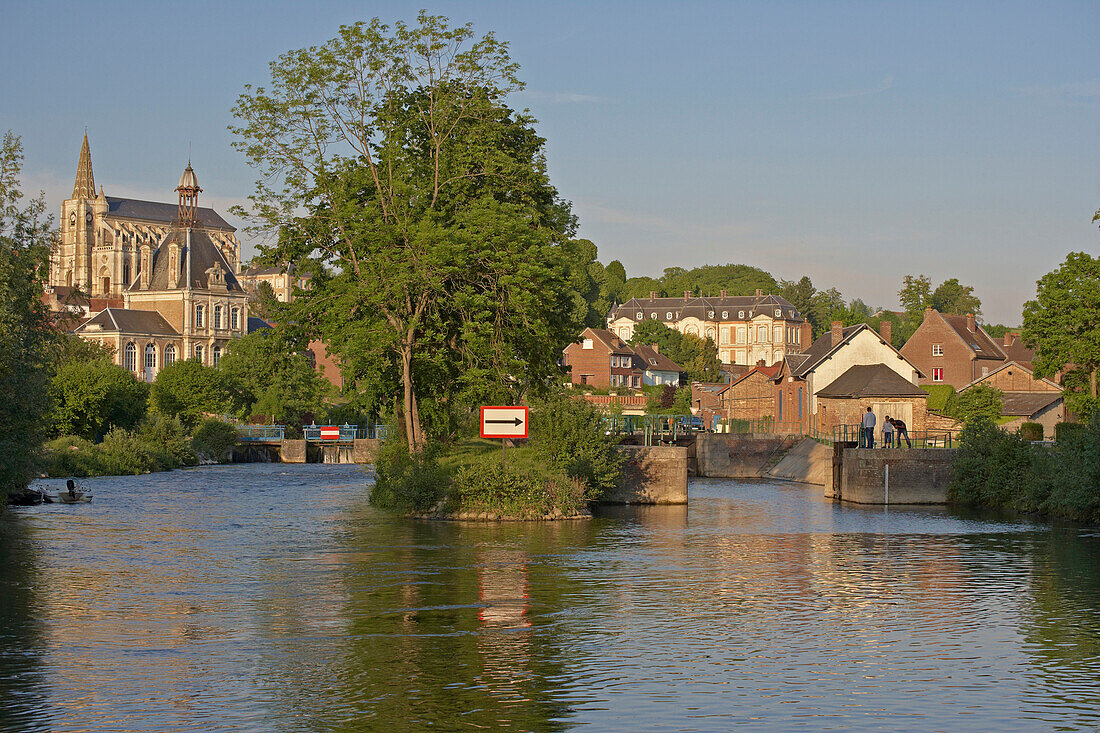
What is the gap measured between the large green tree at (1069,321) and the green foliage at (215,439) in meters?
53.4

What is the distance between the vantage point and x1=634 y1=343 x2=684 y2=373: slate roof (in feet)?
502

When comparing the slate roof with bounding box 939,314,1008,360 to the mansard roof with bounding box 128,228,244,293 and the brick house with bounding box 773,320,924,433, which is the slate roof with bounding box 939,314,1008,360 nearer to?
the brick house with bounding box 773,320,924,433

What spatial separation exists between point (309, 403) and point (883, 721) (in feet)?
301

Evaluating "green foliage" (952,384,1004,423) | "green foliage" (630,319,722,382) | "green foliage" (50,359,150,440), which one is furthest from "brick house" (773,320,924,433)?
"green foliage" (630,319,722,382)

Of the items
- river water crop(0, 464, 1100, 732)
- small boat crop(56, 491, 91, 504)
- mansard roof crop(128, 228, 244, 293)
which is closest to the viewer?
river water crop(0, 464, 1100, 732)

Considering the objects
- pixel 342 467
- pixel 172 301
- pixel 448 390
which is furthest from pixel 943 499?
pixel 172 301

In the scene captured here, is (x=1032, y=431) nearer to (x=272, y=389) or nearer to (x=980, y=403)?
(x=980, y=403)

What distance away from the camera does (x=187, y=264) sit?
16150 cm

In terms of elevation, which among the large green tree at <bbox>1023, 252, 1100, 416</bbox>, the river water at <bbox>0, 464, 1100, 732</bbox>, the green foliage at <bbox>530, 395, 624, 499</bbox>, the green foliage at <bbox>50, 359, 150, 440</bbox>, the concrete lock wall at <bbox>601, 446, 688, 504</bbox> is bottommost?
the river water at <bbox>0, 464, 1100, 732</bbox>

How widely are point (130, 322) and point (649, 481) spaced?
12518cm

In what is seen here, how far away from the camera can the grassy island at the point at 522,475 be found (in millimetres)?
35281

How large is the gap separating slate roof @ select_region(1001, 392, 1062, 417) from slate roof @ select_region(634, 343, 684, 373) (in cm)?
7145

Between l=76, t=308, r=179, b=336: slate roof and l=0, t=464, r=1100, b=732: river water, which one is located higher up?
l=76, t=308, r=179, b=336: slate roof

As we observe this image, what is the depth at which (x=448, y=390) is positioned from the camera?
135 feet
